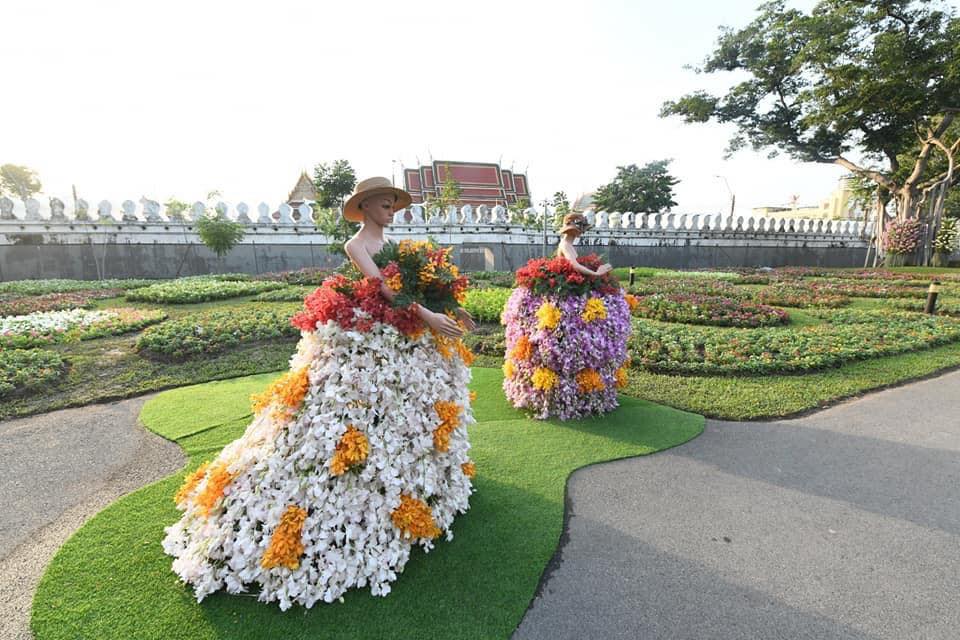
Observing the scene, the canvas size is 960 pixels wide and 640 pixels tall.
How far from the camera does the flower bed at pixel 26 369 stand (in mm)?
6247

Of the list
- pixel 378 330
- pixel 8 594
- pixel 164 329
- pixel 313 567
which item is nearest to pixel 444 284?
pixel 378 330

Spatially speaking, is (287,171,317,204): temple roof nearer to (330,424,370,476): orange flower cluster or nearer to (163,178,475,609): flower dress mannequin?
(163,178,475,609): flower dress mannequin

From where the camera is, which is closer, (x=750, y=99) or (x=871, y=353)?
(x=871, y=353)

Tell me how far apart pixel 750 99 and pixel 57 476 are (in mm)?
32540

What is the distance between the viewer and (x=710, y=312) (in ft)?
34.8

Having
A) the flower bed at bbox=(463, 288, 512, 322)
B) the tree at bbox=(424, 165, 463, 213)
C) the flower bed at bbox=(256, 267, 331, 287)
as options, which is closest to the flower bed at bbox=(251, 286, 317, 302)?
the flower bed at bbox=(256, 267, 331, 287)

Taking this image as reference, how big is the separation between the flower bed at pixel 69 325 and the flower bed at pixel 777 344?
9.97m

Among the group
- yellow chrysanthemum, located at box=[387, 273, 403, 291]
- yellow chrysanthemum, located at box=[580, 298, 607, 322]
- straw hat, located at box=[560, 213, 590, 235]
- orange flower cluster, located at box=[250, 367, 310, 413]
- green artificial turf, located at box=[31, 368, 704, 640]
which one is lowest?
green artificial turf, located at box=[31, 368, 704, 640]

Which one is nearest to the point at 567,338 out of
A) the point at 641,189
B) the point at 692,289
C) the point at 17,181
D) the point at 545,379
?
the point at 545,379

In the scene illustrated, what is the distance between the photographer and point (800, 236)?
30391mm

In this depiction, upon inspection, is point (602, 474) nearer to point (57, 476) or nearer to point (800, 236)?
point (57, 476)

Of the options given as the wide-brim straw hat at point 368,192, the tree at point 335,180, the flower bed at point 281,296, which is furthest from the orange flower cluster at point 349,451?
the tree at point 335,180

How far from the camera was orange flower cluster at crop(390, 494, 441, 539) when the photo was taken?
2844 mm

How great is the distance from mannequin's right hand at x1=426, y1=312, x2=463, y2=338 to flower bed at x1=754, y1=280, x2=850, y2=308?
40.5ft
